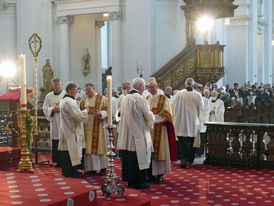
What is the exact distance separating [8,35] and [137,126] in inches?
617

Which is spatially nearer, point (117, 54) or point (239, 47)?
point (117, 54)

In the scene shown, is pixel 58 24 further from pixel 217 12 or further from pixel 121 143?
pixel 121 143

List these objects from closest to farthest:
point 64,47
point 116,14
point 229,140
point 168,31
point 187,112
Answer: point 229,140 < point 187,112 < point 116,14 < point 168,31 < point 64,47

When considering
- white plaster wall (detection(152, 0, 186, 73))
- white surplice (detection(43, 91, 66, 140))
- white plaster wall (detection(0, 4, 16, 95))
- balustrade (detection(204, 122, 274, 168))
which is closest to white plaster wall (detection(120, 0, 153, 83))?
A: white plaster wall (detection(152, 0, 186, 73))

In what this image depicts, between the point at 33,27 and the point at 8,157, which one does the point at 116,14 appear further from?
the point at 8,157

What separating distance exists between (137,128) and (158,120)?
79 centimetres

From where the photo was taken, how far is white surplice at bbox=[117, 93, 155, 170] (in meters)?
6.95

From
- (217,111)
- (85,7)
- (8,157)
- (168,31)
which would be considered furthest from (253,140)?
(85,7)

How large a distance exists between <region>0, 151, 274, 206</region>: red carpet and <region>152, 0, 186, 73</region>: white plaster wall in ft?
33.3

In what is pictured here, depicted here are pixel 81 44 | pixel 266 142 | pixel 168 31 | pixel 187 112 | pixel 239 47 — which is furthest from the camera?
pixel 239 47

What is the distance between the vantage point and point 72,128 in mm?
7816

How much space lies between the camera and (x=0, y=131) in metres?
9.71

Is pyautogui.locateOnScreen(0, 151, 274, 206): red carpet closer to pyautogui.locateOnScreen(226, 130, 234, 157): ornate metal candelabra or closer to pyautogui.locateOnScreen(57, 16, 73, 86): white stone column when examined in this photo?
pyautogui.locateOnScreen(226, 130, 234, 157): ornate metal candelabra

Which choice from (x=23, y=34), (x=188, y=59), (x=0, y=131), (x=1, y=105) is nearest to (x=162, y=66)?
(x=188, y=59)
